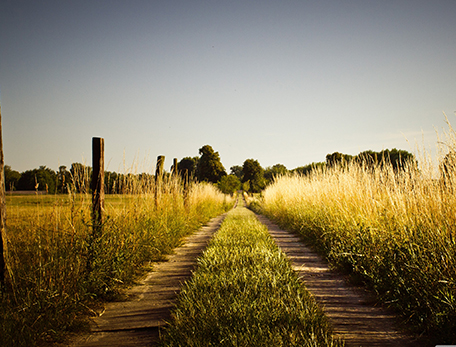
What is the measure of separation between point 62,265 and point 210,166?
40.5 m

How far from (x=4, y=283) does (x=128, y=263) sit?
1.20 meters

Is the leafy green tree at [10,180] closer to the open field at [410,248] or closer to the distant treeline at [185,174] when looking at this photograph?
the distant treeline at [185,174]

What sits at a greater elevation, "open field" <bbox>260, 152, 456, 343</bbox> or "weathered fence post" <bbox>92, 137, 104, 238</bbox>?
"weathered fence post" <bbox>92, 137, 104, 238</bbox>

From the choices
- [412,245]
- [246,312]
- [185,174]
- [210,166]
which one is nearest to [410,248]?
[412,245]

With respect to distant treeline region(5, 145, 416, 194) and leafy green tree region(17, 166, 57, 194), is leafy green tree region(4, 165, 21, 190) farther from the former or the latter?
leafy green tree region(17, 166, 57, 194)

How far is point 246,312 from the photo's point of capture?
6.15 feet

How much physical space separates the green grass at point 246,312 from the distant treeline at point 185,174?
161cm

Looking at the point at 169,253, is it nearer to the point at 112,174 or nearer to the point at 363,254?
the point at 112,174

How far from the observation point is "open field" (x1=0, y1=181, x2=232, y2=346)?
1.89 meters

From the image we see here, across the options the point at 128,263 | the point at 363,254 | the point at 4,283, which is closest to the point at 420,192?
the point at 363,254

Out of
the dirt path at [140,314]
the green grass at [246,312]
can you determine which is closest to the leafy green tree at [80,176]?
the dirt path at [140,314]

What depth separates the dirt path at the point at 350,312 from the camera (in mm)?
1770

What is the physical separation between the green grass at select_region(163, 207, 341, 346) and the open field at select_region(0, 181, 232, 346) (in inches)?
35.5

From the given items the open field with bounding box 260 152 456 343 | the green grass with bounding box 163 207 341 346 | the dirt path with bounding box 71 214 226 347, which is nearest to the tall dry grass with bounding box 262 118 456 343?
the open field with bounding box 260 152 456 343
